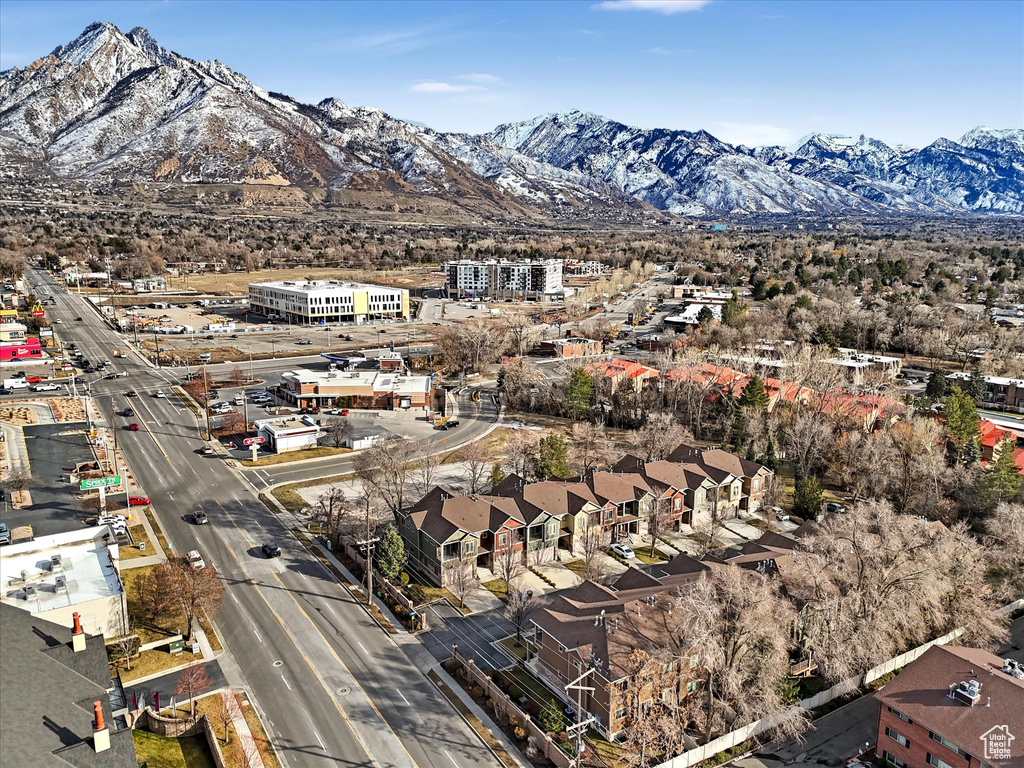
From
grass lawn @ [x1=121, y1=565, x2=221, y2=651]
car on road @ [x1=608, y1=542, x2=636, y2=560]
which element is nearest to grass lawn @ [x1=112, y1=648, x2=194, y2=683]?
grass lawn @ [x1=121, y1=565, x2=221, y2=651]

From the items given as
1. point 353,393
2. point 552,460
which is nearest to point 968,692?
point 552,460

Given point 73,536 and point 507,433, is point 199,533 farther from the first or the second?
point 507,433

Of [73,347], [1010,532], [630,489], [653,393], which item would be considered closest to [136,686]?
[630,489]

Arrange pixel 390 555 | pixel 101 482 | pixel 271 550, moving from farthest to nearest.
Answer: pixel 101 482, pixel 271 550, pixel 390 555

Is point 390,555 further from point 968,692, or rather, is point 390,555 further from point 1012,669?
point 1012,669

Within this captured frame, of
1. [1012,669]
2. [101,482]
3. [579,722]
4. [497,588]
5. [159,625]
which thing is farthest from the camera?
[101,482]

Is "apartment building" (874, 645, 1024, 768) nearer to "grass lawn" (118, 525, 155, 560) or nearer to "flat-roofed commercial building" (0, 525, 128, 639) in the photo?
"flat-roofed commercial building" (0, 525, 128, 639)

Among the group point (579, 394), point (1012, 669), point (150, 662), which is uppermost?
point (579, 394)
